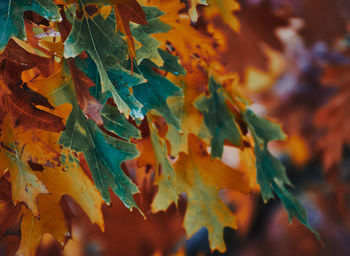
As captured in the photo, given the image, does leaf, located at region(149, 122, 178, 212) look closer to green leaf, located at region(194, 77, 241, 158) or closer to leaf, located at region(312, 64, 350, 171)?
green leaf, located at region(194, 77, 241, 158)

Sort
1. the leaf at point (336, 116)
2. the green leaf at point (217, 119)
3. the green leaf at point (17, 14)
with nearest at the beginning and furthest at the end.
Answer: the green leaf at point (17, 14) → the green leaf at point (217, 119) → the leaf at point (336, 116)

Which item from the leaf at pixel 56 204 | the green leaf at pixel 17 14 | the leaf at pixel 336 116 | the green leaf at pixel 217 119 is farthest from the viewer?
the leaf at pixel 336 116

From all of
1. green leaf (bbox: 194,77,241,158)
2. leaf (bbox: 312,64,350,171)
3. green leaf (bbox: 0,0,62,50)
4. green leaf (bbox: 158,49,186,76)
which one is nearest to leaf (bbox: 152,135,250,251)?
green leaf (bbox: 194,77,241,158)

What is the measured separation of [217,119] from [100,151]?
277 mm

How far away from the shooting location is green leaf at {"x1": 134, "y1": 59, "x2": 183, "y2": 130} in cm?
65

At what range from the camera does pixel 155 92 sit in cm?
66

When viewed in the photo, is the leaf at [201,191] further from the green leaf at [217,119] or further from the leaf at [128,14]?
the leaf at [128,14]

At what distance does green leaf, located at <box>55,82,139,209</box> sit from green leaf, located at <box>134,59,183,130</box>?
88 millimetres

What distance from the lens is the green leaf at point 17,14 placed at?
51 centimetres

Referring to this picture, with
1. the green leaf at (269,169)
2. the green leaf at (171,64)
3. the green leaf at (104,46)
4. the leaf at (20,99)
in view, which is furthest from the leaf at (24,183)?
the green leaf at (269,169)

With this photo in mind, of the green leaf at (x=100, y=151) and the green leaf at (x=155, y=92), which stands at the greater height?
the green leaf at (x=155, y=92)

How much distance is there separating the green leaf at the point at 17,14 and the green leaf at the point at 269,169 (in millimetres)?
430

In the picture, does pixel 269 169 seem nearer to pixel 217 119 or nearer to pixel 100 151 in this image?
pixel 217 119

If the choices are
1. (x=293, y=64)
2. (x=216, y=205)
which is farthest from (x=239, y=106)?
(x=293, y=64)
